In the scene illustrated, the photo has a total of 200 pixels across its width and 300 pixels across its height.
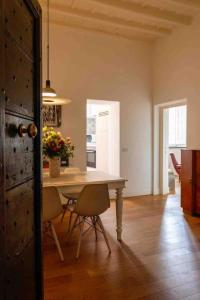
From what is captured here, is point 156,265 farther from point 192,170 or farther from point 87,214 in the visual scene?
point 192,170

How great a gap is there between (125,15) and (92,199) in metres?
3.41

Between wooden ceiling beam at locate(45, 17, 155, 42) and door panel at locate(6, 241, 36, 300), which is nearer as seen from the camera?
door panel at locate(6, 241, 36, 300)

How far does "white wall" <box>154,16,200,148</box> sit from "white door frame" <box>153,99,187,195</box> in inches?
14.7

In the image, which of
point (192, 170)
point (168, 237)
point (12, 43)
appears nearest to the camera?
point (12, 43)

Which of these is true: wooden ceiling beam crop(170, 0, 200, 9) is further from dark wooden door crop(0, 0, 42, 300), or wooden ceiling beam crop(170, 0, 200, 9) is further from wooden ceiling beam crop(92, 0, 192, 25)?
dark wooden door crop(0, 0, 42, 300)

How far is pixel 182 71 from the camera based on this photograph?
4727 mm

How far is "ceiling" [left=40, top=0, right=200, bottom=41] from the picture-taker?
3.95 meters

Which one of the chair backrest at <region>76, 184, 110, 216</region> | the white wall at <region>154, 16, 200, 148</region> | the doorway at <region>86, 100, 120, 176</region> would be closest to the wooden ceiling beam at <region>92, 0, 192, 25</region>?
the white wall at <region>154, 16, 200, 148</region>

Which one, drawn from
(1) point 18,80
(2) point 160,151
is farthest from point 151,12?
(1) point 18,80

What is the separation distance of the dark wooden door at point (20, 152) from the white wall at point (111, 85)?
3648 millimetres

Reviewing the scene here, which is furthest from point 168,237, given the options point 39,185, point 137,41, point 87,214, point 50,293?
point 137,41

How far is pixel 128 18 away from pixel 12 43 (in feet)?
13.7

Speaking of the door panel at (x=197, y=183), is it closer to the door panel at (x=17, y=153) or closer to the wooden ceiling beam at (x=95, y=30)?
the wooden ceiling beam at (x=95, y=30)

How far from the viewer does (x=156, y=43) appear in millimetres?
5383
